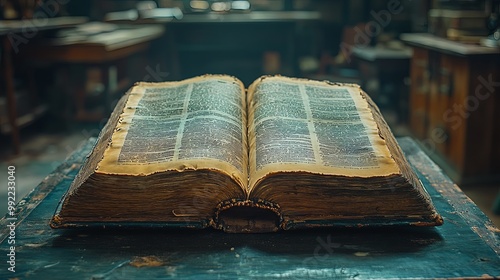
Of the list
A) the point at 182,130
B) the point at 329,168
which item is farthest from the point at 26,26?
the point at 329,168

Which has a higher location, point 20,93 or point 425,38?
point 425,38

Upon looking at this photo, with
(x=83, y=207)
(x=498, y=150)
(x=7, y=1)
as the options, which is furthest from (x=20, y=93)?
(x=83, y=207)

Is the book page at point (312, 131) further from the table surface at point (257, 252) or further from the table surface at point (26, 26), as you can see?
the table surface at point (26, 26)

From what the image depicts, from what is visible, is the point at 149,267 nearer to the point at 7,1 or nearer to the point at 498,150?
the point at 498,150

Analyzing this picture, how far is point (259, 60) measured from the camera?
255 inches

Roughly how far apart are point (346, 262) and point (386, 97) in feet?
15.3

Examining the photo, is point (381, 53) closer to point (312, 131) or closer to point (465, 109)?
point (465, 109)

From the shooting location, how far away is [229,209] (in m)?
1.01

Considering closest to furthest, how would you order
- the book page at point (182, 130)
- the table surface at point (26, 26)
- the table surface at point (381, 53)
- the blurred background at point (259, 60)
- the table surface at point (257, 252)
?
the table surface at point (257, 252) → the book page at point (182, 130) → the blurred background at point (259, 60) → the table surface at point (26, 26) → the table surface at point (381, 53)

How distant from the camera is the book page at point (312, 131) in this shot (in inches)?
39.5

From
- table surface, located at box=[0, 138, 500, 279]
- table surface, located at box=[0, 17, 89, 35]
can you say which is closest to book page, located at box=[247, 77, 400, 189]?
table surface, located at box=[0, 138, 500, 279]

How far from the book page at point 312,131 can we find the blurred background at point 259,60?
74.7 inches

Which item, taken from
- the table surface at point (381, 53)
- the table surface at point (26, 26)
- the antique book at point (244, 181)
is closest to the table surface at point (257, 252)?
the antique book at point (244, 181)

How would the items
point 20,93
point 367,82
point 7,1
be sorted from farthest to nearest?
point 367,82, point 20,93, point 7,1
